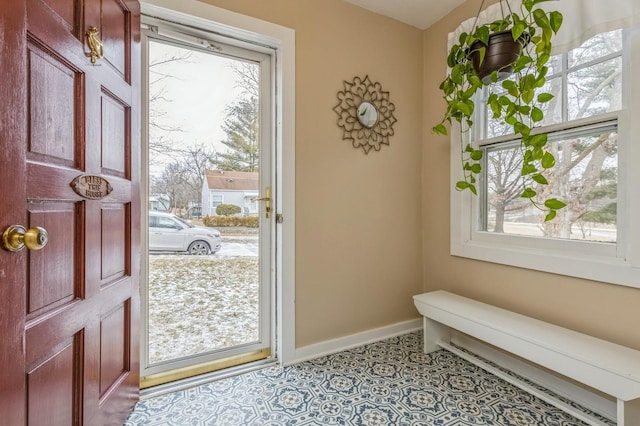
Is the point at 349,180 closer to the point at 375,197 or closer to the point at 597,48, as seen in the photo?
the point at 375,197

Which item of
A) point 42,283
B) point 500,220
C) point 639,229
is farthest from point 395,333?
point 42,283

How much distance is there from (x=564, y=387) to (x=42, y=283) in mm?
2405

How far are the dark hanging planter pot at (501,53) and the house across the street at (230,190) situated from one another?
1482 mm

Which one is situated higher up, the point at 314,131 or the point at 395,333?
the point at 314,131

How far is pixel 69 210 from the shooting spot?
1.03 metres

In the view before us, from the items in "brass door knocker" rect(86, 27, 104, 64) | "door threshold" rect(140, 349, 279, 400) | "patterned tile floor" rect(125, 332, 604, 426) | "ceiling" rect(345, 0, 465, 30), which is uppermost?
"ceiling" rect(345, 0, 465, 30)

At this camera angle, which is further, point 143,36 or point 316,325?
point 316,325

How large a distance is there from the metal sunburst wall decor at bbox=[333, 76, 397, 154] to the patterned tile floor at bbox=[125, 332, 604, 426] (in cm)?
154

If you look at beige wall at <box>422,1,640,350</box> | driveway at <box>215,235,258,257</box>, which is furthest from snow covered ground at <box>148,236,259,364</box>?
beige wall at <box>422,1,640,350</box>

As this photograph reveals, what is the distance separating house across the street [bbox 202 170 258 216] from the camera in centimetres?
193

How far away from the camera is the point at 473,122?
2.17 metres

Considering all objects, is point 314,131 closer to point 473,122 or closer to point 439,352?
point 473,122

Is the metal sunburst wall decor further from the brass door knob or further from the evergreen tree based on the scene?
the brass door knob

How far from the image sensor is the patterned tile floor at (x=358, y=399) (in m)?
1.47
